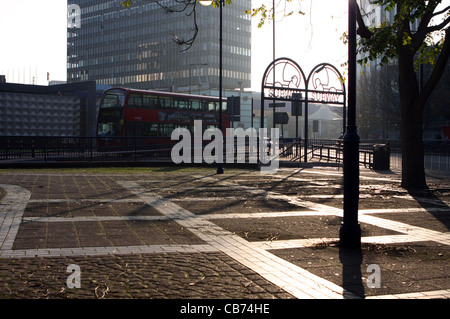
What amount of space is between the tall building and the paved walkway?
95.3m

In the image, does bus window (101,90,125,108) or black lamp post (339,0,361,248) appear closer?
black lamp post (339,0,361,248)

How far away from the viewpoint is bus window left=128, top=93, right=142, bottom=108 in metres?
29.4

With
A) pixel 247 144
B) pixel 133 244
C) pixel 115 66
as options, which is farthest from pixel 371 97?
pixel 115 66

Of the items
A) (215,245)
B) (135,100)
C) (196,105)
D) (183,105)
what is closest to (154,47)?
(196,105)

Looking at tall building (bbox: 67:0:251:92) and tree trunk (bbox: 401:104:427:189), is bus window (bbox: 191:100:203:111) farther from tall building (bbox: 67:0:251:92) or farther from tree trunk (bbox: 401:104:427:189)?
tall building (bbox: 67:0:251:92)

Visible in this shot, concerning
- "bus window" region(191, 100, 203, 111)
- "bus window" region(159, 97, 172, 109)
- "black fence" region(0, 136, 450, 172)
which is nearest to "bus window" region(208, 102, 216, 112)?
"bus window" region(191, 100, 203, 111)

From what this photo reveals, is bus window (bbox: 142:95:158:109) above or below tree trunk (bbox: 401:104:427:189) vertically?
above

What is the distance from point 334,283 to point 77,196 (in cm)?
761

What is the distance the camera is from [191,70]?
111 metres

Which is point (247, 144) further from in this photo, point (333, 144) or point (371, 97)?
point (371, 97)

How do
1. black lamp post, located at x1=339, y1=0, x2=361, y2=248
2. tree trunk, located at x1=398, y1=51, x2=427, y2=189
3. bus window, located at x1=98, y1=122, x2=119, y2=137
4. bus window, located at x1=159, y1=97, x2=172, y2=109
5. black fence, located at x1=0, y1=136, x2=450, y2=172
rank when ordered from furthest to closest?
1. bus window, located at x1=159, y1=97, x2=172, y2=109
2. bus window, located at x1=98, y1=122, x2=119, y2=137
3. black fence, located at x1=0, y1=136, x2=450, y2=172
4. tree trunk, located at x1=398, y1=51, x2=427, y2=189
5. black lamp post, located at x1=339, y1=0, x2=361, y2=248

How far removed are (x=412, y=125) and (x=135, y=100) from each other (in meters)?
19.1

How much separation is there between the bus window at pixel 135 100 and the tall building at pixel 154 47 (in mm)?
74896

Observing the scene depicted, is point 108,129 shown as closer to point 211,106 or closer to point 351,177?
point 211,106
